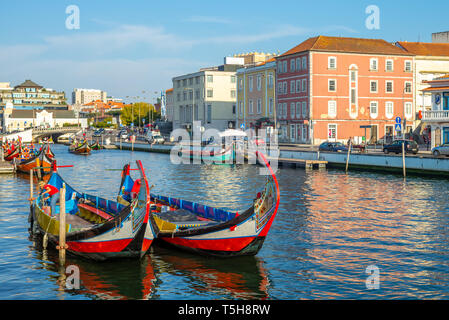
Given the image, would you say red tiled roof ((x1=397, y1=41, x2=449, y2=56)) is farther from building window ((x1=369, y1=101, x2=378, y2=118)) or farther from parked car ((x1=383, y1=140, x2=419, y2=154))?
parked car ((x1=383, y1=140, x2=419, y2=154))

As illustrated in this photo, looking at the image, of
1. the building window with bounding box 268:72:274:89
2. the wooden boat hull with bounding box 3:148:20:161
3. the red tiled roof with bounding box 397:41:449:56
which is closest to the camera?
the wooden boat hull with bounding box 3:148:20:161

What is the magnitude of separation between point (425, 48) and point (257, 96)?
25.0m

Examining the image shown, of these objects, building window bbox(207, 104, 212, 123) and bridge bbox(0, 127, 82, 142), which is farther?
bridge bbox(0, 127, 82, 142)

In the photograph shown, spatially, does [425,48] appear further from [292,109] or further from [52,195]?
[52,195]

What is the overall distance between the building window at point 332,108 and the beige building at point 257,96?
909 cm

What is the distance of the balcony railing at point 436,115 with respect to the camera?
51.5 metres

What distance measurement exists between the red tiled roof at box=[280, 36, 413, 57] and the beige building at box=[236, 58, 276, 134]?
732cm

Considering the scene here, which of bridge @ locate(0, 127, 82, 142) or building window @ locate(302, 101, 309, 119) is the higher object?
building window @ locate(302, 101, 309, 119)

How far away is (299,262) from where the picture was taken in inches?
739

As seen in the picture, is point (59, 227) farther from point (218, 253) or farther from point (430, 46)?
point (430, 46)

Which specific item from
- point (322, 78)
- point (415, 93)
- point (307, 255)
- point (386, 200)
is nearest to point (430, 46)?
point (415, 93)

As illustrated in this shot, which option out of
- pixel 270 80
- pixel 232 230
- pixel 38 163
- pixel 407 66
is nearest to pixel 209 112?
pixel 270 80

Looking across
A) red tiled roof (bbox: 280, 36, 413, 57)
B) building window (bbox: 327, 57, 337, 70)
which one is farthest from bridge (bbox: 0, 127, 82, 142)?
building window (bbox: 327, 57, 337, 70)

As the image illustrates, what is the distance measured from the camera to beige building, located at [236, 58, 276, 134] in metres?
83.0
